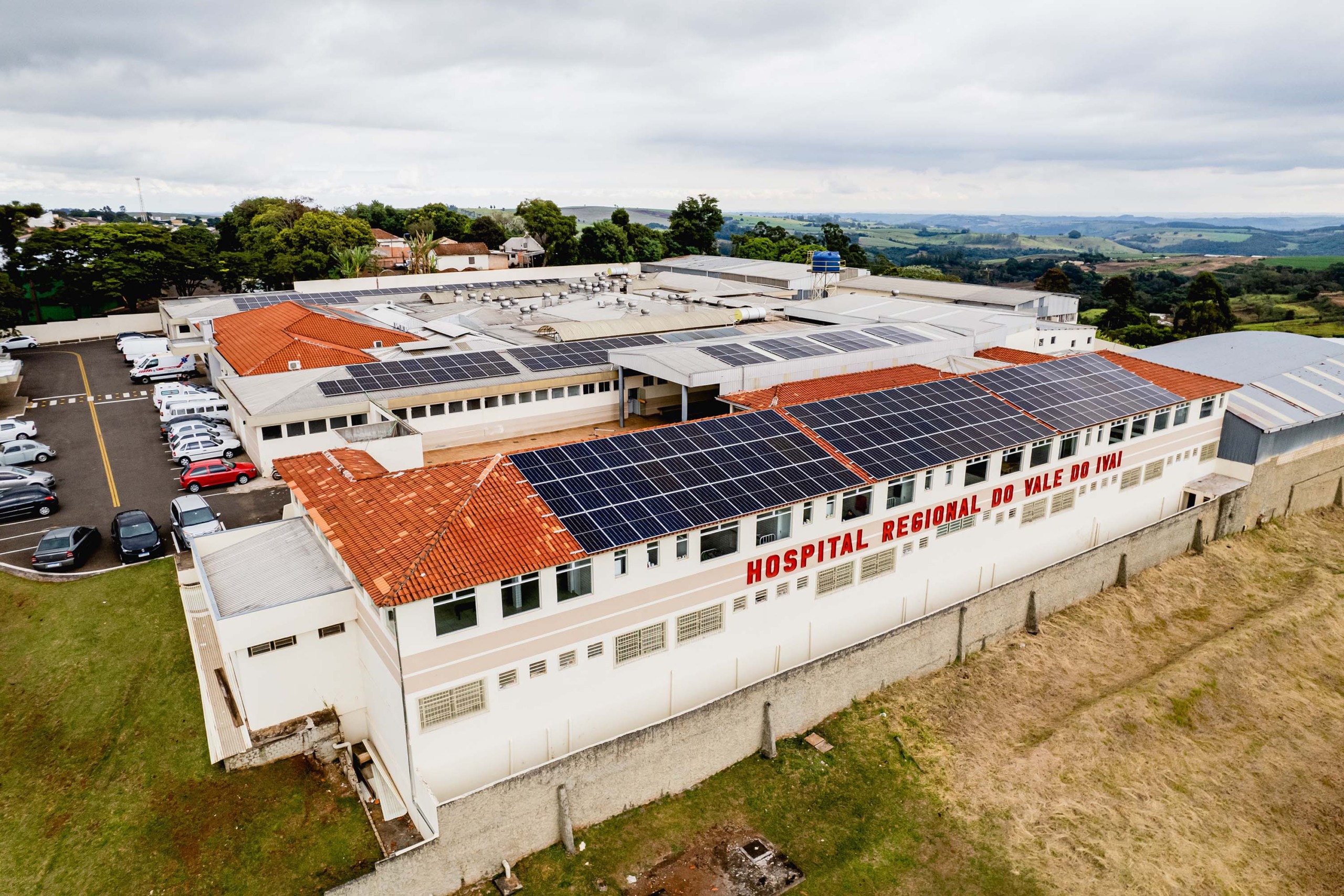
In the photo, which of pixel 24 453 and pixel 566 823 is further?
pixel 24 453

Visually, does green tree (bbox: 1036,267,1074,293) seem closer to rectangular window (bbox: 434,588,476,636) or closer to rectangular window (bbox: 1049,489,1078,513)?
rectangular window (bbox: 1049,489,1078,513)

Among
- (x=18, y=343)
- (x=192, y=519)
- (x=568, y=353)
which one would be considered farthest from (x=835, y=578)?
(x=18, y=343)

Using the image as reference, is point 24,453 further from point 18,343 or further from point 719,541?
point 719,541

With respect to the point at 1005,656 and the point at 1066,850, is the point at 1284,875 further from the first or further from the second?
the point at 1005,656

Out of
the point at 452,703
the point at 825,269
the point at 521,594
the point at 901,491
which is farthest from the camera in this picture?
the point at 825,269

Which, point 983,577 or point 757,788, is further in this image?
point 983,577

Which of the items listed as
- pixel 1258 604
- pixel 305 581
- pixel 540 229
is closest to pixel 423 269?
pixel 540 229

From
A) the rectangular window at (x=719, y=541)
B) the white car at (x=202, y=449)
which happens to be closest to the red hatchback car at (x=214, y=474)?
the white car at (x=202, y=449)
